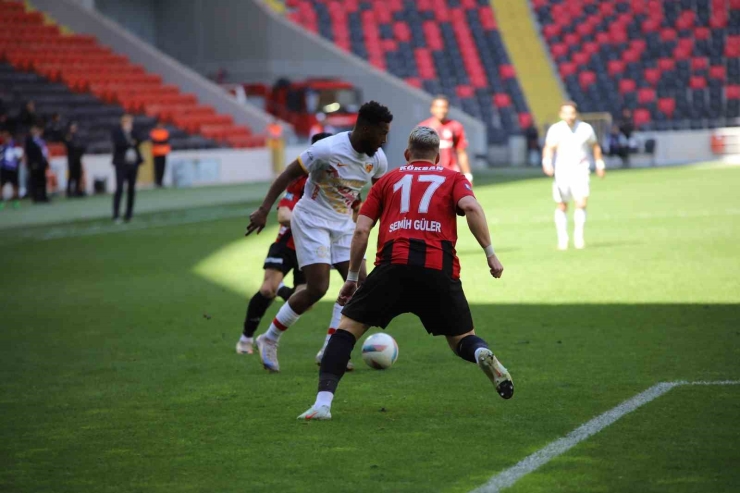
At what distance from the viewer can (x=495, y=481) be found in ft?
18.4

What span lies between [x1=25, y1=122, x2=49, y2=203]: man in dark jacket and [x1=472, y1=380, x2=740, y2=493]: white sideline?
23.4m

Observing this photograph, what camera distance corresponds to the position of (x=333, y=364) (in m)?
6.92

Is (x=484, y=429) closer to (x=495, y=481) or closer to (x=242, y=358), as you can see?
(x=495, y=481)

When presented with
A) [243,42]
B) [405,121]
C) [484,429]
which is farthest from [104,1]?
[484,429]

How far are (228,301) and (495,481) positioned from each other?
7824 millimetres

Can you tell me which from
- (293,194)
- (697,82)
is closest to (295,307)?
(293,194)

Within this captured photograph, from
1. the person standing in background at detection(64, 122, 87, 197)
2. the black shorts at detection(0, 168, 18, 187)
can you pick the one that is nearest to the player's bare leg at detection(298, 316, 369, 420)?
the black shorts at detection(0, 168, 18, 187)

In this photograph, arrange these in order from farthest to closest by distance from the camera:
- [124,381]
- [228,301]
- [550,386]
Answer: [228,301] → [124,381] → [550,386]

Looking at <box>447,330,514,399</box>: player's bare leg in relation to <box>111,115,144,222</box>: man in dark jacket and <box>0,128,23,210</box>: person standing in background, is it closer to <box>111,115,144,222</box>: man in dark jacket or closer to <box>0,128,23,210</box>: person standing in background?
<box>111,115,144,222</box>: man in dark jacket

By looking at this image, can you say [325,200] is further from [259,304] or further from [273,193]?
[259,304]

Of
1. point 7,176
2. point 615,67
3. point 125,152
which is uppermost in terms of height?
point 615,67

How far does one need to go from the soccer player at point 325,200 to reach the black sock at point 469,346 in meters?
1.58

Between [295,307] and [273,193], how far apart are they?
3.48 feet

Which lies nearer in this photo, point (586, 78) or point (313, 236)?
point (313, 236)
